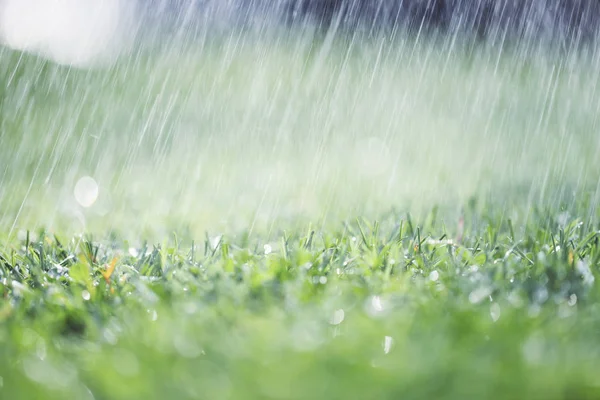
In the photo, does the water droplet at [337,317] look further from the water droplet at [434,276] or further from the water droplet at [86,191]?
the water droplet at [86,191]

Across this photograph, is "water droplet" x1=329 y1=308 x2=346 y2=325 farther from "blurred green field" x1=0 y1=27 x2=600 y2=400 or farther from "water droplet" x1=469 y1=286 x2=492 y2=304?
"water droplet" x1=469 y1=286 x2=492 y2=304

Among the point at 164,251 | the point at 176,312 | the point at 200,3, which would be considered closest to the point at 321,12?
the point at 200,3

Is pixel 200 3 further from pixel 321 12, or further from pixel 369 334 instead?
pixel 369 334

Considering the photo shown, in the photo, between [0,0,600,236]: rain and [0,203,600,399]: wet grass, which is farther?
[0,0,600,236]: rain

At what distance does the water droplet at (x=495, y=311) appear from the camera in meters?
1.91


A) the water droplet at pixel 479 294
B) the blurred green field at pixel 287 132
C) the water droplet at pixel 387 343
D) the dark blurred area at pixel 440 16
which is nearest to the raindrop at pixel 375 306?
the water droplet at pixel 387 343

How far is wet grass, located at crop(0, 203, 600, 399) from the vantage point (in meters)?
1.40

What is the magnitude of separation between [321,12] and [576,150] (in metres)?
5.47

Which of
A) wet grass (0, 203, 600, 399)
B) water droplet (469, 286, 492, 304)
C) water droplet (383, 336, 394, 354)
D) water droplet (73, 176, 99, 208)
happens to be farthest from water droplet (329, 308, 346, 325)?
water droplet (73, 176, 99, 208)

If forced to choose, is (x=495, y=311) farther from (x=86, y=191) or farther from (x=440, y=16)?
(x=440, y=16)

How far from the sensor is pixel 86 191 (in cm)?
592

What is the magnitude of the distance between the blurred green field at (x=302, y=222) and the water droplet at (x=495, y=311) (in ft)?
0.11

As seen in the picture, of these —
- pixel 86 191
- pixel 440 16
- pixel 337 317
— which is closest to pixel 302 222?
pixel 337 317

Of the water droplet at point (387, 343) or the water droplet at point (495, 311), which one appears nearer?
the water droplet at point (387, 343)
